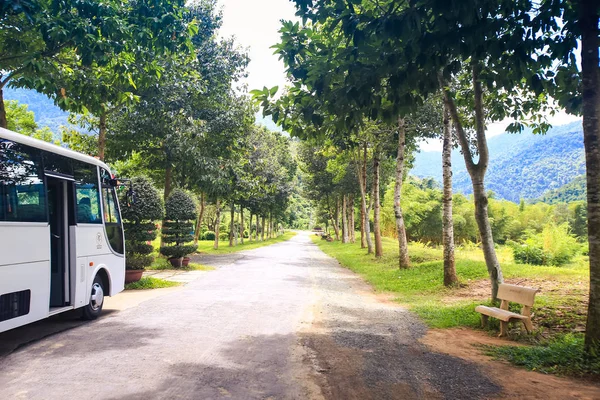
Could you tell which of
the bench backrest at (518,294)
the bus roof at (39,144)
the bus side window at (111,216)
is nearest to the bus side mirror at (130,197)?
the bus side window at (111,216)

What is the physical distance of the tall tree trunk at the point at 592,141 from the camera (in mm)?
5527

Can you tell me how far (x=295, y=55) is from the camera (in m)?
6.14

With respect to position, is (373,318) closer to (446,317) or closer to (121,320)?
(446,317)

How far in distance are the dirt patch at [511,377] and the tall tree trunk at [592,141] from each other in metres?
0.88

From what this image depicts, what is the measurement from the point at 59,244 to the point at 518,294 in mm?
7966

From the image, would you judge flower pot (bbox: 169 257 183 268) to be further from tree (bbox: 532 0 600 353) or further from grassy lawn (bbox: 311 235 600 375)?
tree (bbox: 532 0 600 353)

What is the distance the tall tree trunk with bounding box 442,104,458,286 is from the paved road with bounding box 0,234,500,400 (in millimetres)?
3560

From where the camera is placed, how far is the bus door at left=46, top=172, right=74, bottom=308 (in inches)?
295

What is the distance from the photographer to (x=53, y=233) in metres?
7.52

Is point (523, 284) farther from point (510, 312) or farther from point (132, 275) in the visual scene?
point (132, 275)

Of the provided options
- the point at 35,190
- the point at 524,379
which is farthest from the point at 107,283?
the point at 524,379

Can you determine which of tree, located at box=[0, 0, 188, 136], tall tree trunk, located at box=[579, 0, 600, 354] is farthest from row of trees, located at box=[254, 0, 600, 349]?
tree, located at box=[0, 0, 188, 136]

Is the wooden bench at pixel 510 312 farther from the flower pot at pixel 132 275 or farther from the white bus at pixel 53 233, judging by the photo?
the flower pot at pixel 132 275

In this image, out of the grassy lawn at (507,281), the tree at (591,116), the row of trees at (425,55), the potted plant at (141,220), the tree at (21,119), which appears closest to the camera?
the row of trees at (425,55)
